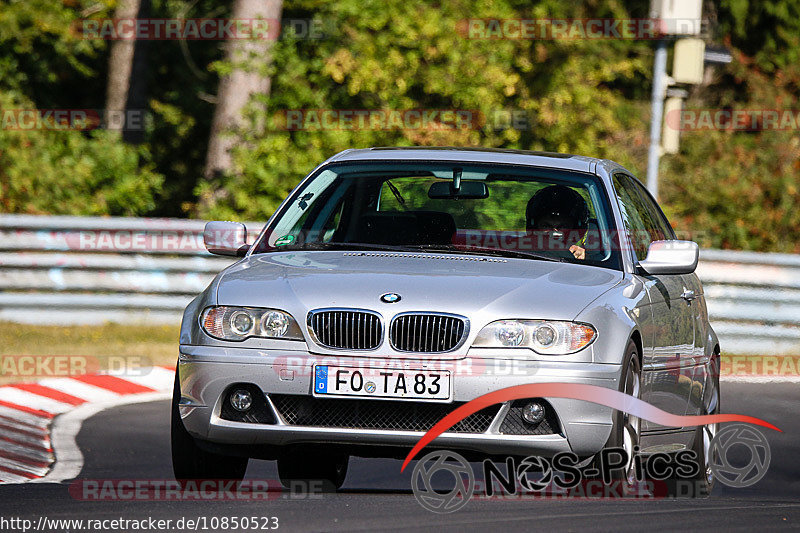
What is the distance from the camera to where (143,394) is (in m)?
11.9

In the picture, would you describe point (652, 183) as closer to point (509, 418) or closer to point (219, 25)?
point (509, 418)

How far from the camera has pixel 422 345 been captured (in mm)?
6082

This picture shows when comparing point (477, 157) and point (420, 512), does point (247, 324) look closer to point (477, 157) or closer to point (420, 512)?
point (420, 512)

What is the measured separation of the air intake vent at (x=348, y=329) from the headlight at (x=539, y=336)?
42 cm

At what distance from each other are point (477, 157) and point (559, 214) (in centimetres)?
59

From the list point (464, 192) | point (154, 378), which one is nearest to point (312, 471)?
point (464, 192)

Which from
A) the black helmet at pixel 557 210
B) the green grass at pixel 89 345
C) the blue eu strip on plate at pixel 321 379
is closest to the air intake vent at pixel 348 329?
the blue eu strip on plate at pixel 321 379

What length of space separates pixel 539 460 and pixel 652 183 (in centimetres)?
959

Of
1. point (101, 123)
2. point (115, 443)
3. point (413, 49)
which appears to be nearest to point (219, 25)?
point (101, 123)

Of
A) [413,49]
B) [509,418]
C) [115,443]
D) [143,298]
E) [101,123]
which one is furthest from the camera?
[101,123]

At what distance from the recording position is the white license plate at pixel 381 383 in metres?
6.00

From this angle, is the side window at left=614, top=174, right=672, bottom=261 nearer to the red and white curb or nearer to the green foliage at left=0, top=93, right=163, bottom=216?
the red and white curb

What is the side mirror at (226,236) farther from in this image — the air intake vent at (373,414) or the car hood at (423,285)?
the air intake vent at (373,414)

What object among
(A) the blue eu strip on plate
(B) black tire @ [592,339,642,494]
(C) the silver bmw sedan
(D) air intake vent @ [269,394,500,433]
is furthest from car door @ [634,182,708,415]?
(A) the blue eu strip on plate
